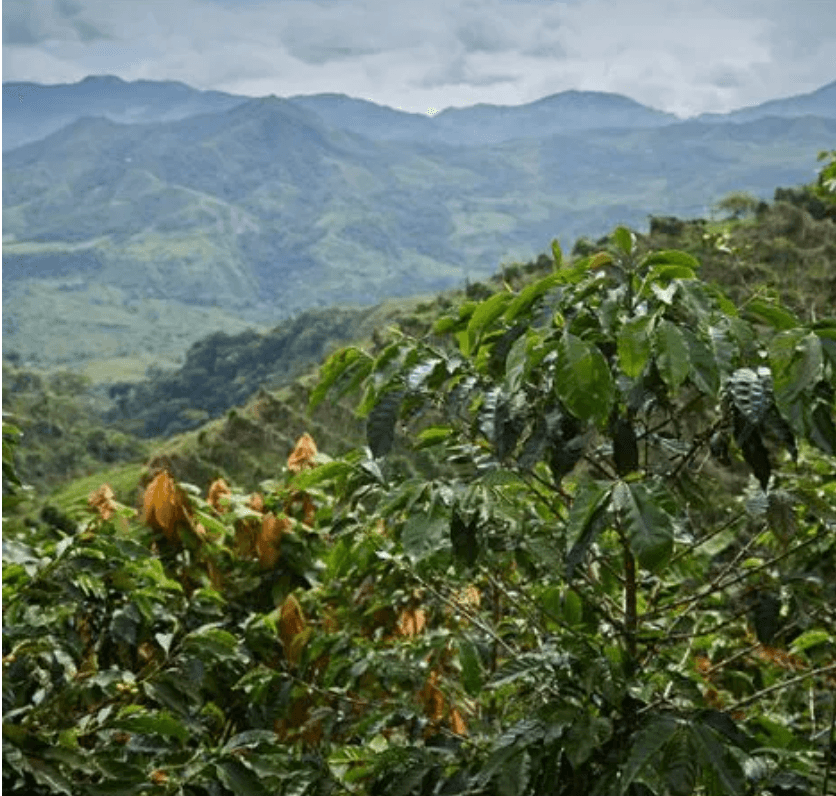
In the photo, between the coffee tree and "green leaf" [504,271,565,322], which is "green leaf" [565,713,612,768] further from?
"green leaf" [504,271,565,322]

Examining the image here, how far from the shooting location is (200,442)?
42.9 m

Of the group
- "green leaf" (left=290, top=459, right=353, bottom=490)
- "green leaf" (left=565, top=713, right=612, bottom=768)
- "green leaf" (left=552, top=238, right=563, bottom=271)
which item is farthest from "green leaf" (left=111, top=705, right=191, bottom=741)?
"green leaf" (left=552, top=238, right=563, bottom=271)

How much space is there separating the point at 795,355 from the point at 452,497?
0.62 meters

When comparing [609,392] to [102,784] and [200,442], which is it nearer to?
[102,784]

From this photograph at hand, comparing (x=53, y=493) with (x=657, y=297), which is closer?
(x=657, y=297)

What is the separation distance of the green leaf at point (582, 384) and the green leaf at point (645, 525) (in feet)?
0.41

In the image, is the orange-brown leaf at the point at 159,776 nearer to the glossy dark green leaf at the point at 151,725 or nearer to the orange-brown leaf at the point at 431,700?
the glossy dark green leaf at the point at 151,725

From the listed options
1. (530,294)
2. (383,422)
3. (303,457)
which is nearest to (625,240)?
(530,294)

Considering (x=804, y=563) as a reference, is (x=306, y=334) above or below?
below

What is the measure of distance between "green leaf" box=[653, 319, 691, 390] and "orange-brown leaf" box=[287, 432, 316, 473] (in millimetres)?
2270

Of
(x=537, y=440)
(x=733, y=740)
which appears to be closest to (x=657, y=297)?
(x=537, y=440)

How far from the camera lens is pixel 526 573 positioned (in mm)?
2496

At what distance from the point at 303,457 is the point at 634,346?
7.71 feet

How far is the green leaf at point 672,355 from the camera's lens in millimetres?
1606
